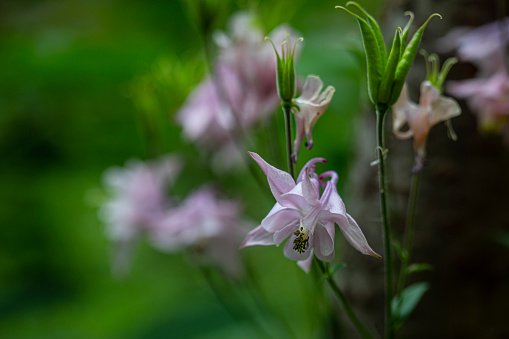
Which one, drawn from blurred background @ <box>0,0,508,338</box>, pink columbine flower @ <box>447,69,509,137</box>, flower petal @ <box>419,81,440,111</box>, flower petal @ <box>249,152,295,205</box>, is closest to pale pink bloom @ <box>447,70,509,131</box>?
pink columbine flower @ <box>447,69,509,137</box>

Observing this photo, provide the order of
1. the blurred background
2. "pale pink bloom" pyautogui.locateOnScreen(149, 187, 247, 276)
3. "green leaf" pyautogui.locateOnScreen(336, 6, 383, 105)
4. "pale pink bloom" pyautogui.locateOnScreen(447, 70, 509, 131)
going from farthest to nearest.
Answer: the blurred background, "pale pink bloom" pyautogui.locateOnScreen(149, 187, 247, 276), "pale pink bloom" pyautogui.locateOnScreen(447, 70, 509, 131), "green leaf" pyautogui.locateOnScreen(336, 6, 383, 105)

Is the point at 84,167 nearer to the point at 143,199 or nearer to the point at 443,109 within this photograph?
the point at 143,199

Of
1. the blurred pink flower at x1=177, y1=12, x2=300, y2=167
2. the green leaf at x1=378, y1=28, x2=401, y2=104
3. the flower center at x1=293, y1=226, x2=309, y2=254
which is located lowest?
the flower center at x1=293, y1=226, x2=309, y2=254

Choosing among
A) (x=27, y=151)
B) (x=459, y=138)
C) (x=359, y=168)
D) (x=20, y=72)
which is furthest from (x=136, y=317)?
(x=459, y=138)

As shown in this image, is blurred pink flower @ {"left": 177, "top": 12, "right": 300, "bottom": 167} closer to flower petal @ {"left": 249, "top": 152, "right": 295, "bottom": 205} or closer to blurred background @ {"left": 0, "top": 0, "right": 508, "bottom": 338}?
flower petal @ {"left": 249, "top": 152, "right": 295, "bottom": 205}

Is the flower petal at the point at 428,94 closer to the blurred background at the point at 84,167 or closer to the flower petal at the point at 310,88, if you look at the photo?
the flower petal at the point at 310,88

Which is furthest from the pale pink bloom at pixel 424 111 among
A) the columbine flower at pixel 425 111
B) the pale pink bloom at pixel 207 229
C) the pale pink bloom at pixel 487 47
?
the pale pink bloom at pixel 207 229

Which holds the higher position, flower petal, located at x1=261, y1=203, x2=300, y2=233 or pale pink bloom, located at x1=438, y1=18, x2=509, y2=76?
pale pink bloom, located at x1=438, y1=18, x2=509, y2=76
